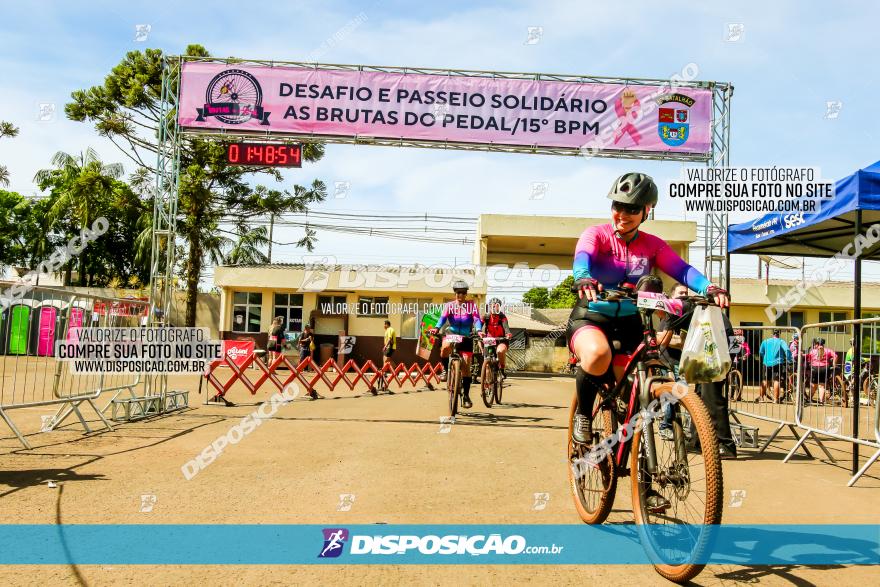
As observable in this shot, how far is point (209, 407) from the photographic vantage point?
11.5 m

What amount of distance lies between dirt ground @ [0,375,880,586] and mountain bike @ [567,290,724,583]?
0.22m

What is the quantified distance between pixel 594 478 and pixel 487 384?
7706 millimetres

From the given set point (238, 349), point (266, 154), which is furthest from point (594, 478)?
point (238, 349)

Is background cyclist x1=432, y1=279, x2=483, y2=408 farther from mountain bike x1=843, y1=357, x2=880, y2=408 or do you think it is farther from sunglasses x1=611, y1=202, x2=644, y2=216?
sunglasses x1=611, y1=202, x2=644, y2=216

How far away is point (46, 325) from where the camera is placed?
7891mm

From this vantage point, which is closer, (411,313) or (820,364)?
(820,364)

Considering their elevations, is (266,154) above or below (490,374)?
above

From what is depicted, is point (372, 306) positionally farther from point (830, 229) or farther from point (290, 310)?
point (830, 229)

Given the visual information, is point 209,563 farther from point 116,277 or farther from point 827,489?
point 116,277

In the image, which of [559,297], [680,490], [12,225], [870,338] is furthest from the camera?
[559,297]

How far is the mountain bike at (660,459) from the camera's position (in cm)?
310

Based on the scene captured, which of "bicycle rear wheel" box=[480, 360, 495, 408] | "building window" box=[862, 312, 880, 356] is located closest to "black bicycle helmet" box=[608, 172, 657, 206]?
"building window" box=[862, 312, 880, 356]

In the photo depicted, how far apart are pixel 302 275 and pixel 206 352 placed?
68.1 feet

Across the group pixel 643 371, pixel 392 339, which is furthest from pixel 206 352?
pixel 392 339
